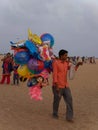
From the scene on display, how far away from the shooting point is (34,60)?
963cm

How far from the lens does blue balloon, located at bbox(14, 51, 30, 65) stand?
31.7 feet

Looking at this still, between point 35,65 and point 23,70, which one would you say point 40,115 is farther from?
point 35,65

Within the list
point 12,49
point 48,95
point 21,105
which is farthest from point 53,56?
point 48,95

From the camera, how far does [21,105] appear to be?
11.8m

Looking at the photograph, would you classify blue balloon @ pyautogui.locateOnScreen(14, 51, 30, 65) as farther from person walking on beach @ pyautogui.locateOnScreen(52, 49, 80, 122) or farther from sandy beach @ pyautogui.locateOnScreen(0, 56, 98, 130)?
sandy beach @ pyautogui.locateOnScreen(0, 56, 98, 130)

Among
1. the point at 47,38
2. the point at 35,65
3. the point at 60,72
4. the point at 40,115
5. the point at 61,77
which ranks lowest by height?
the point at 40,115

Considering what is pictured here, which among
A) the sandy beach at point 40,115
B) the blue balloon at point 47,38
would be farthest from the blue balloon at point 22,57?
the sandy beach at point 40,115

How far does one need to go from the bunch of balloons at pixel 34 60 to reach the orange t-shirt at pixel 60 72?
0.21m

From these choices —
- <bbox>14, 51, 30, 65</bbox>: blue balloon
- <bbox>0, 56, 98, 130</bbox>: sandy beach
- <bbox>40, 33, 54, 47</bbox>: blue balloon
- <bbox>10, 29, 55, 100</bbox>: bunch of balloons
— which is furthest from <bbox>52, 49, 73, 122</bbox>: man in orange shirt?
<bbox>14, 51, 30, 65</bbox>: blue balloon

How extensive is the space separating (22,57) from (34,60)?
31cm

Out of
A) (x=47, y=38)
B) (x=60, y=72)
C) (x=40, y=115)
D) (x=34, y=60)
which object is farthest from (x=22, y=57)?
(x=40, y=115)

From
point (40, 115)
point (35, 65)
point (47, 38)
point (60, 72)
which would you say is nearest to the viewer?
point (35, 65)

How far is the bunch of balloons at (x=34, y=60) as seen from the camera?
9.62m

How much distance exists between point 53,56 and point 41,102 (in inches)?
126
